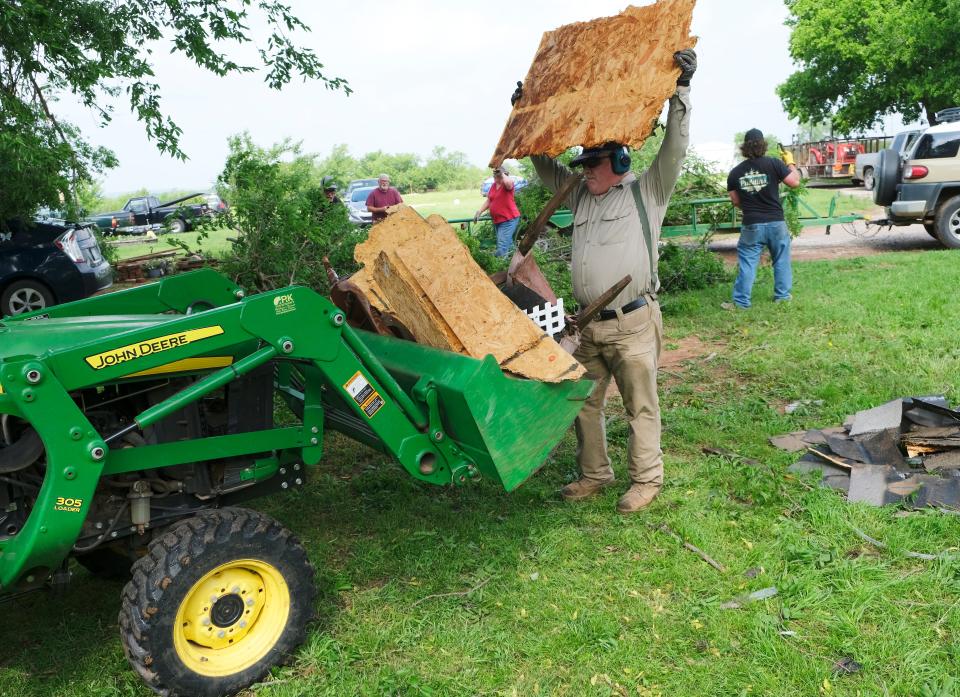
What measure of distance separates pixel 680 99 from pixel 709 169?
10788 mm

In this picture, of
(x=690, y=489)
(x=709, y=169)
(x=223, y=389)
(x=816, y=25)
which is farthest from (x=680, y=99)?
(x=816, y=25)

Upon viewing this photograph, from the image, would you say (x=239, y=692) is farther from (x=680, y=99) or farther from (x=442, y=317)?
(x=680, y=99)

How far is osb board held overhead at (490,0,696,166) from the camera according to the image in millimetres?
3934

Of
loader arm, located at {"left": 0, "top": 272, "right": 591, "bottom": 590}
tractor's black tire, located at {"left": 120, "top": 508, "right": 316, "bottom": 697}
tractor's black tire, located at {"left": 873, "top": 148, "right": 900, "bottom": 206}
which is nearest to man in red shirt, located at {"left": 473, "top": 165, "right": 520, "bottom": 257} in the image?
tractor's black tire, located at {"left": 873, "top": 148, "right": 900, "bottom": 206}

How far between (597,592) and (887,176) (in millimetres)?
12129

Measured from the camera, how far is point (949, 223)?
12688mm

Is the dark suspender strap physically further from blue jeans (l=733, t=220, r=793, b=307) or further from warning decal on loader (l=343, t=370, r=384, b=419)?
blue jeans (l=733, t=220, r=793, b=307)

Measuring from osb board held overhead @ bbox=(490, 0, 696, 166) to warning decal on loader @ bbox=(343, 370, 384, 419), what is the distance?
1513 millimetres

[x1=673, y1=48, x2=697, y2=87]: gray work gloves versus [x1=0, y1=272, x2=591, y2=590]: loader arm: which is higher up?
[x1=673, y1=48, x2=697, y2=87]: gray work gloves

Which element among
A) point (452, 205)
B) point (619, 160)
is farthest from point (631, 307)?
point (452, 205)

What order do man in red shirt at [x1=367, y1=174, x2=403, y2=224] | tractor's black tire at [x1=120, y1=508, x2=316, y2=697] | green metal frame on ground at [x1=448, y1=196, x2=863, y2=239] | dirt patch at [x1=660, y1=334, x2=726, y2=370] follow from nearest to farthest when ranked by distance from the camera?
tractor's black tire at [x1=120, y1=508, x2=316, y2=697], dirt patch at [x1=660, y1=334, x2=726, y2=370], green metal frame on ground at [x1=448, y1=196, x2=863, y2=239], man in red shirt at [x1=367, y1=174, x2=403, y2=224]

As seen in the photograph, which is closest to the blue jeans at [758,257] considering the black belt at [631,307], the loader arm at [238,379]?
the black belt at [631,307]

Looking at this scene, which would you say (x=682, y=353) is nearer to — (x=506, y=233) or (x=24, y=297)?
(x=506, y=233)

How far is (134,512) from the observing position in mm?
3320
